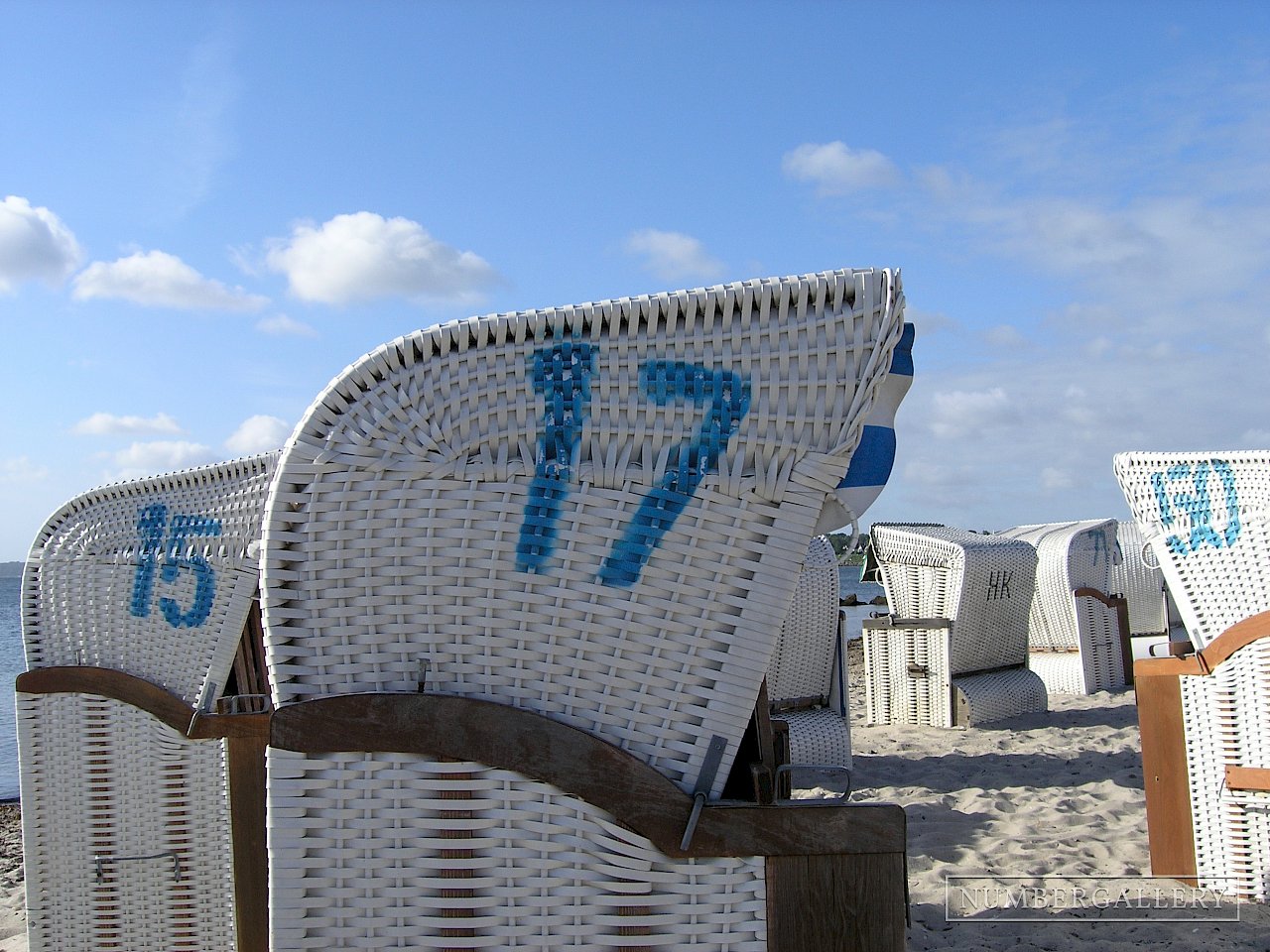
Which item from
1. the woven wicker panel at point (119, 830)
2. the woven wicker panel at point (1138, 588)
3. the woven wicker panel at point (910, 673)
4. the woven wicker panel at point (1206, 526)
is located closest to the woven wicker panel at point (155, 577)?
the woven wicker panel at point (119, 830)

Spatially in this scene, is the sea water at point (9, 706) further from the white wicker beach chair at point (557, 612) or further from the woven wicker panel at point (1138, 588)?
the woven wicker panel at point (1138, 588)

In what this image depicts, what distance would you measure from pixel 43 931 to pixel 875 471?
4.33 m

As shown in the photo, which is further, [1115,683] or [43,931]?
[1115,683]

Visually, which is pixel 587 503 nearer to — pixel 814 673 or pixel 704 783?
pixel 704 783

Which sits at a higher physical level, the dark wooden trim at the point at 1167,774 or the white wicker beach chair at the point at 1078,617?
the white wicker beach chair at the point at 1078,617

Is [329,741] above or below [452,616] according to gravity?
below

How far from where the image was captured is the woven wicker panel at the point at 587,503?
1.81 meters

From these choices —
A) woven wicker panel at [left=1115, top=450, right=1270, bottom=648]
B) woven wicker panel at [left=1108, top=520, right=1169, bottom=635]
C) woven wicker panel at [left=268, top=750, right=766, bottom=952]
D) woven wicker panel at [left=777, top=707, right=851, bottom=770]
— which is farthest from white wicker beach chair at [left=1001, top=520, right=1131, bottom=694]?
woven wicker panel at [left=268, top=750, right=766, bottom=952]

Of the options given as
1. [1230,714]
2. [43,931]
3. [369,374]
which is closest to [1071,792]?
[1230,714]

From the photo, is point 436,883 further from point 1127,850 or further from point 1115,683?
point 1115,683

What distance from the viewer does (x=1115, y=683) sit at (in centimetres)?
1214

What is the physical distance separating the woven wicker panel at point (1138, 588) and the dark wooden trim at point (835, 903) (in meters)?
14.5

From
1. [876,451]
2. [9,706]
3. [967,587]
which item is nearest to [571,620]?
[876,451]

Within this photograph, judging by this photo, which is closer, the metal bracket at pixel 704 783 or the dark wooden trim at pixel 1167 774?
the metal bracket at pixel 704 783
